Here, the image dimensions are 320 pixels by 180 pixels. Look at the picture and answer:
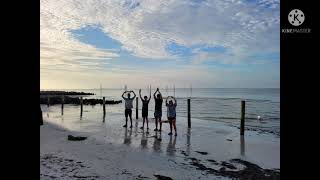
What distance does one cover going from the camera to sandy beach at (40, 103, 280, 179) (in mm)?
9248

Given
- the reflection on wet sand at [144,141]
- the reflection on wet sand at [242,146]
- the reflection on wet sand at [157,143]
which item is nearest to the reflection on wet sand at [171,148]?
the reflection on wet sand at [157,143]

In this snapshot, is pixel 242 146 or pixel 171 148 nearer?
pixel 171 148

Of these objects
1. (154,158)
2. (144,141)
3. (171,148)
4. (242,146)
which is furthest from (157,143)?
(242,146)

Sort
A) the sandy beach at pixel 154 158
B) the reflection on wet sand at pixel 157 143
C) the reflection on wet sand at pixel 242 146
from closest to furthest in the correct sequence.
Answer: the sandy beach at pixel 154 158 → the reflection on wet sand at pixel 157 143 → the reflection on wet sand at pixel 242 146

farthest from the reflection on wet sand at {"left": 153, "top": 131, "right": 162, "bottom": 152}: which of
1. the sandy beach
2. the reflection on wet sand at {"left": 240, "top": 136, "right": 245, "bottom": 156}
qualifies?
the reflection on wet sand at {"left": 240, "top": 136, "right": 245, "bottom": 156}

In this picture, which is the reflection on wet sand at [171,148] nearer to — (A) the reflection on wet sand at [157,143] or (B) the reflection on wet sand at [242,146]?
(A) the reflection on wet sand at [157,143]

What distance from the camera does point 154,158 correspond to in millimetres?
11516

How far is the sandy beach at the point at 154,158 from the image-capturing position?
925 centimetres

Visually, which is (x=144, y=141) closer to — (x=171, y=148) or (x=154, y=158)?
(x=171, y=148)

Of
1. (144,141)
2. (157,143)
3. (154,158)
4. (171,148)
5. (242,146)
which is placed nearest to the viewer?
(154,158)

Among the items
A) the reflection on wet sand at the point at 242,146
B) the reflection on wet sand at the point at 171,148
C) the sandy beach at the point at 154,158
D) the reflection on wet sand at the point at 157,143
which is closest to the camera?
the sandy beach at the point at 154,158

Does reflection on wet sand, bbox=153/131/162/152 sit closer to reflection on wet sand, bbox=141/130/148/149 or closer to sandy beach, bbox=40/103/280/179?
sandy beach, bbox=40/103/280/179

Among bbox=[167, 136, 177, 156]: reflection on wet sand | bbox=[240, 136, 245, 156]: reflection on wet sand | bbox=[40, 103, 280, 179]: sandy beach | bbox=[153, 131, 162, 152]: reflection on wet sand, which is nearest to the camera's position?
bbox=[40, 103, 280, 179]: sandy beach
